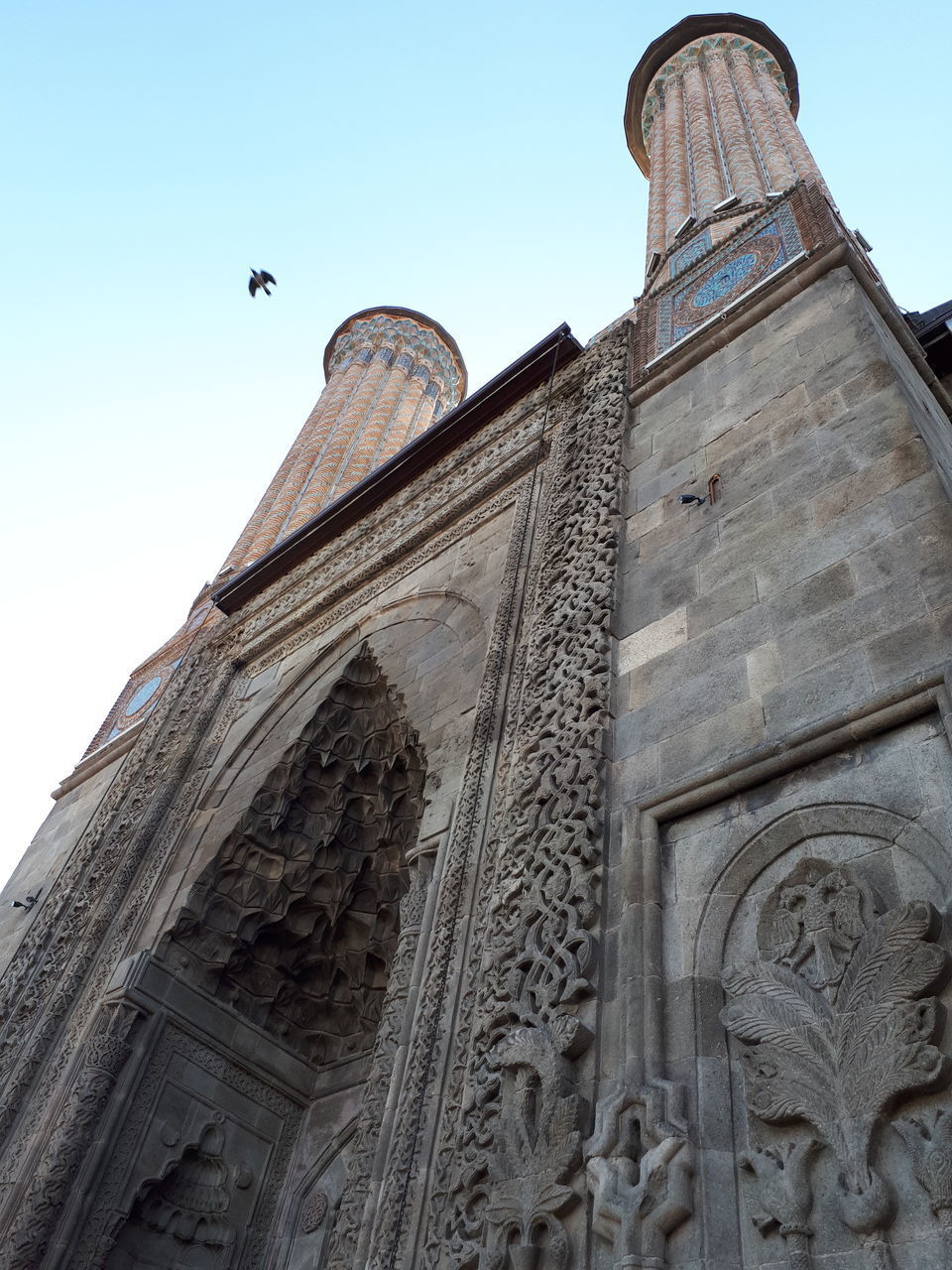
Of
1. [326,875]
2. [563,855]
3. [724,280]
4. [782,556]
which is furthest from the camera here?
[326,875]

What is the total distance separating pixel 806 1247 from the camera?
86.5 inches

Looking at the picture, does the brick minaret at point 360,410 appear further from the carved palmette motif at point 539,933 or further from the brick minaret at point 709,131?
the carved palmette motif at point 539,933

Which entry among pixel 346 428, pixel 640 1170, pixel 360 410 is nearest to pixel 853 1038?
pixel 640 1170

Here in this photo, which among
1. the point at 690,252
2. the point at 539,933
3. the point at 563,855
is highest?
the point at 690,252

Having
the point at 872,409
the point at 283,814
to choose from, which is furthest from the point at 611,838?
the point at 283,814

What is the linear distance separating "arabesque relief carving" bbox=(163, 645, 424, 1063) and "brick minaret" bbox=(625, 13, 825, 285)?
3.64 metres

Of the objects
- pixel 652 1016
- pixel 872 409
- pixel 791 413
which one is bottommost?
pixel 652 1016

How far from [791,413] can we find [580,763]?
5.80 ft

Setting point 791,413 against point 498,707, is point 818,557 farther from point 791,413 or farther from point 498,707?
point 498,707

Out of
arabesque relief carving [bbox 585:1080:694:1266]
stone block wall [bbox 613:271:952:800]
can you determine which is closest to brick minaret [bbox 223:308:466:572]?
stone block wall [bbox 613:271:952:800]

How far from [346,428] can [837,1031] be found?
12.1 metres

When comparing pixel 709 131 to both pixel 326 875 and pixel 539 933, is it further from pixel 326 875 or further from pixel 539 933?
pixel 539 933

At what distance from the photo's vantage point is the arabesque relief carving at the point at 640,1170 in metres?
2.40

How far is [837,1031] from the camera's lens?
2.40 meters
